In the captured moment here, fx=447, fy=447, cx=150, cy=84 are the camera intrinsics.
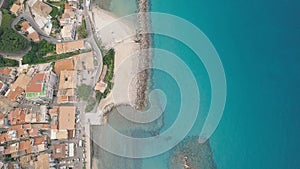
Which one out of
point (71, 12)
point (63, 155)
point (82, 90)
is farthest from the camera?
point (71, 12)

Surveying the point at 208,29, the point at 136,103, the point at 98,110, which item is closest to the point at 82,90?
the point at 98,110

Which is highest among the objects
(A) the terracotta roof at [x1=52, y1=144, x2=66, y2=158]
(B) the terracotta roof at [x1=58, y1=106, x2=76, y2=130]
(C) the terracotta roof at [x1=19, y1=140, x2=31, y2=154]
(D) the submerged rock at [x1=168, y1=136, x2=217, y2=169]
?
(B) the terracotta roof at [x1=58, y1=106, x2=76, y2=130]

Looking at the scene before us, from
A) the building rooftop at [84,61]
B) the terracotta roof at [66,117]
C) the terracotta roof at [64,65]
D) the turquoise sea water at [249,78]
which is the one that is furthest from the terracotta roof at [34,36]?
the turquoise sea water at [249,78]

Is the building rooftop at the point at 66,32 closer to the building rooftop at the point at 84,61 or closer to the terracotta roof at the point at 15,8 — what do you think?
the building rooftop at the point at 84,61

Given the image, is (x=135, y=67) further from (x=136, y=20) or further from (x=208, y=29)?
(x=208, y=29)

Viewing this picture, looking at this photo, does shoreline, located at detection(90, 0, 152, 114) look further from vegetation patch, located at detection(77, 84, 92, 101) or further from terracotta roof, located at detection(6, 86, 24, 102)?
terracotta roof, located at detection(6, 86, 24, 102)

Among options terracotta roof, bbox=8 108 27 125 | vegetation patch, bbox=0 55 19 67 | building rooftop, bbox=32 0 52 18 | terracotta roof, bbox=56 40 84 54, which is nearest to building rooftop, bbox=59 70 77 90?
terracotta roof, bbox=56 40 84 54
